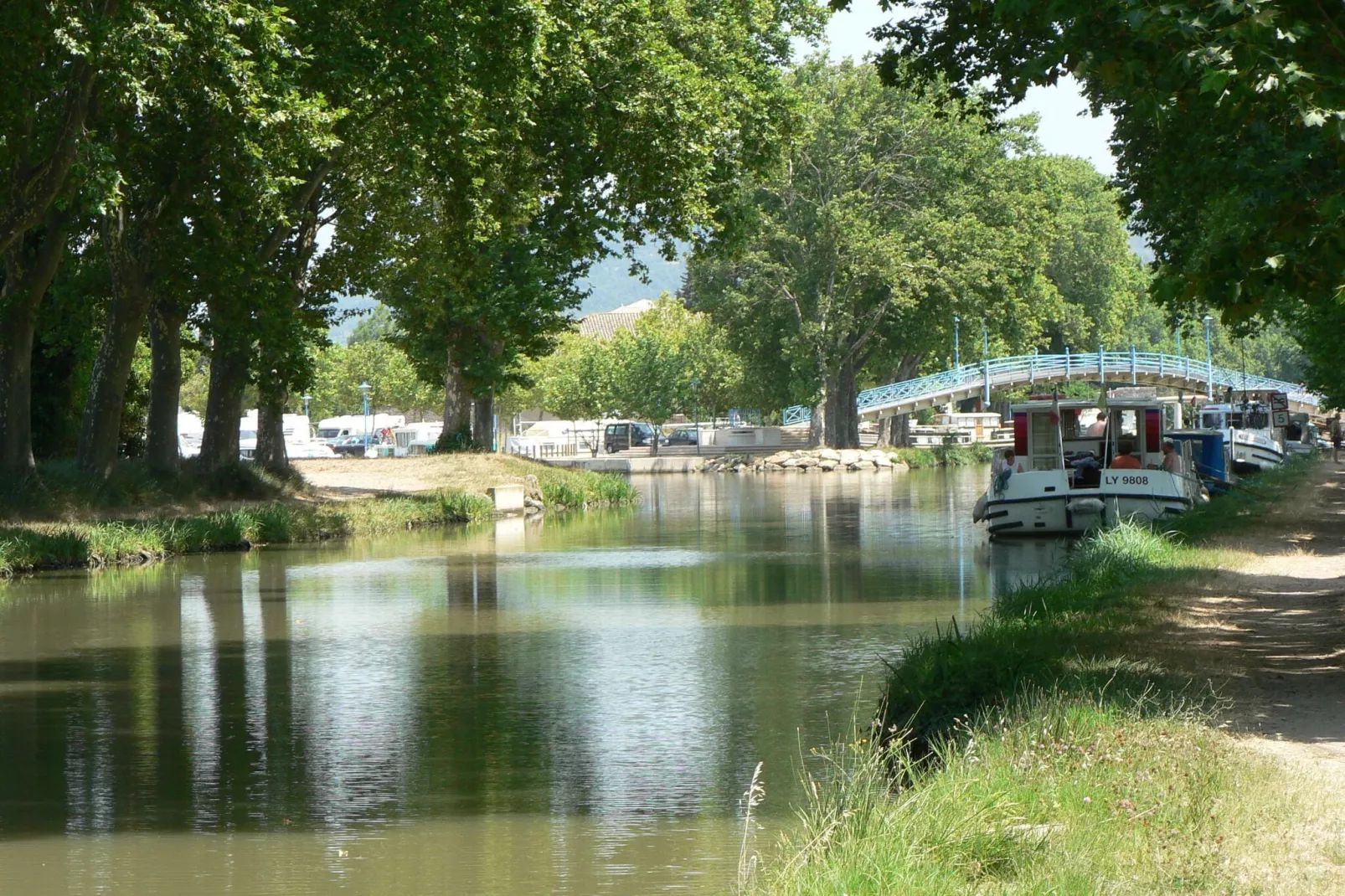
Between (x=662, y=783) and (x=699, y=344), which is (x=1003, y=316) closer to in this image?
(x=699, y=344)

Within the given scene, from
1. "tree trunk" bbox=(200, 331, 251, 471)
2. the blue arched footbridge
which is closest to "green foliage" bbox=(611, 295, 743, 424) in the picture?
the blue arched footbridge

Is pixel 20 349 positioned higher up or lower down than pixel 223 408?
higher up

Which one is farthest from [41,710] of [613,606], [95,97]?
[95,97]

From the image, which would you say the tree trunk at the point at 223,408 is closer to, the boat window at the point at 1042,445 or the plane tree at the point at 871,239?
the boat window at the point at 1042,445

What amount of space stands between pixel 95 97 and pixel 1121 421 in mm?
20900

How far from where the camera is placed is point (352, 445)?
100562 mm

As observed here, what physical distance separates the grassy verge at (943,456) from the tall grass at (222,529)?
40.0 metres

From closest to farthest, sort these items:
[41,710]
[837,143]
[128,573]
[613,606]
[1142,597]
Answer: [41,710] → [1142,597] → [613,606] → [128,573] → [837,143]

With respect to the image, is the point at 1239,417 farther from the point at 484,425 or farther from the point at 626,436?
the point at 626,436

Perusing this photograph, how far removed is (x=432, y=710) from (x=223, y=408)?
25625mm

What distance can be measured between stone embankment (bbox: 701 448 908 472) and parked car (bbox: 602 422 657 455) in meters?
15.2

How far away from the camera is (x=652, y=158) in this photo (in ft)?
121

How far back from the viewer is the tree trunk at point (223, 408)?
127 ft

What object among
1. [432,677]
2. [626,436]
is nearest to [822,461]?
[626,436]
